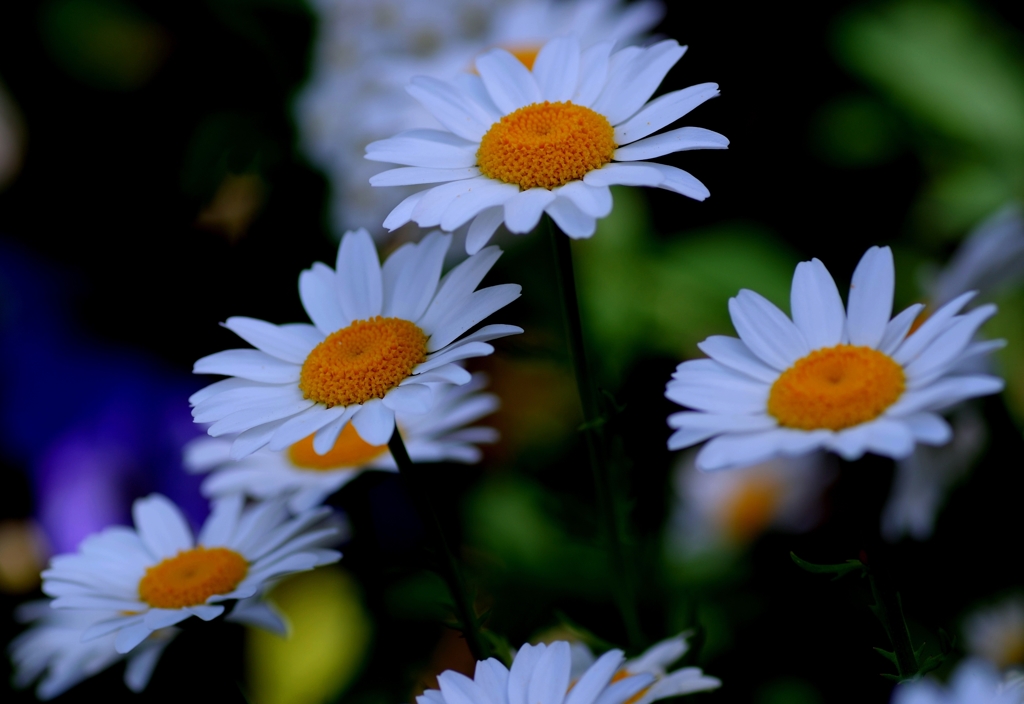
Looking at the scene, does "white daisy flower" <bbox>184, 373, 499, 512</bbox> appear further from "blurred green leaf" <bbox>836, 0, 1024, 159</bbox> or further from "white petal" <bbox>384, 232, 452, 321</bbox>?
"blurred green leaf" <bbox>836, 0, 1024, 159</bbox>

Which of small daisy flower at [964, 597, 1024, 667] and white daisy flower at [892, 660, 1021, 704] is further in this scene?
small daisy flower at [964, 597, 1024, 667]

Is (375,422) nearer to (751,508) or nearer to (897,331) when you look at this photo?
(897,331)

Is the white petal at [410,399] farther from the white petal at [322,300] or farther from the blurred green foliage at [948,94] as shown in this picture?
the blurred green foliage at [948,94]

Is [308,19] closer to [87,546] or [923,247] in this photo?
[923,247]

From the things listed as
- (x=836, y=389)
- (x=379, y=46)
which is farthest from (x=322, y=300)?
(x=379, y=46)

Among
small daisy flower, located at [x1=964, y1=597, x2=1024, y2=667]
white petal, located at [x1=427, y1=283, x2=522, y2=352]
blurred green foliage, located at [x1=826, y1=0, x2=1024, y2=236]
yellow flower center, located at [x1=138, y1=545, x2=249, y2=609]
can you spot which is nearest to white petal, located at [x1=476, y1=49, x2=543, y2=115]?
white petal, located at [x1=427, y1=283, x2=522, y2=352]

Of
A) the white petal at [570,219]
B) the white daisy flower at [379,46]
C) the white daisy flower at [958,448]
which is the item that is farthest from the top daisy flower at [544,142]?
the white daisy flower at [379,46]

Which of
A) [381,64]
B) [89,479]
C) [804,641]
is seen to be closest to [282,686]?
[89,479]
